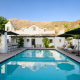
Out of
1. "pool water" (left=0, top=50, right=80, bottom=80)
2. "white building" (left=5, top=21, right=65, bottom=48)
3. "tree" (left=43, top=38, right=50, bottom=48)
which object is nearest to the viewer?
"pool water" (left=0, top=50, right=80, bottom=80)

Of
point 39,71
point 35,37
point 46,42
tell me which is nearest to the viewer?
point 39,71

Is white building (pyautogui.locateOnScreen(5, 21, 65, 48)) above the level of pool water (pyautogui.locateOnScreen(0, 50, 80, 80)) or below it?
above

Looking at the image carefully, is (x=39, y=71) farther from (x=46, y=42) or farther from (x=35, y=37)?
(x=35, y=37)

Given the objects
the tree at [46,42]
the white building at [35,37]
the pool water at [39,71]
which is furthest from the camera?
the white building at [35,37]

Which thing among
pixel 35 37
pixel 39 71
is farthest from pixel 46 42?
pixel 39 71

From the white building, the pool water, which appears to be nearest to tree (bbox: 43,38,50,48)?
the white building

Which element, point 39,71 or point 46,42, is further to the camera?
point 46,42

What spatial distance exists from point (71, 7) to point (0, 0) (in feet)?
108

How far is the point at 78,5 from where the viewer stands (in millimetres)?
44375

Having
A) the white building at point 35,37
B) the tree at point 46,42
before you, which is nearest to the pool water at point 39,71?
the tree at point 46,42

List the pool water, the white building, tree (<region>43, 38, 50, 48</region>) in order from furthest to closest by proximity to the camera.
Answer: the white building → tree (<region>43, 38, 50, 48</region>) → the pool water

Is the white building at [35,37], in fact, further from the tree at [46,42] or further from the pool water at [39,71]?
the pool water at [39,71]

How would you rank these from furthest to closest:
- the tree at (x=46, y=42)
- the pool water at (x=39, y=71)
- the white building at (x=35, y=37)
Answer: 1. the white building at (x=35, y=37)
2. the tree at (x=46, y=42)
3. the pool water at (x=39, y=71)

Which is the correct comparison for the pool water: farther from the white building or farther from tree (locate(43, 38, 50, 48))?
the white building
